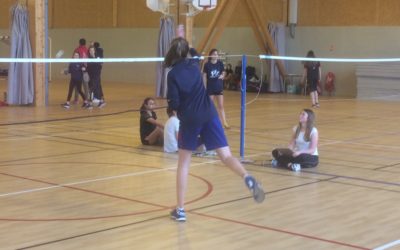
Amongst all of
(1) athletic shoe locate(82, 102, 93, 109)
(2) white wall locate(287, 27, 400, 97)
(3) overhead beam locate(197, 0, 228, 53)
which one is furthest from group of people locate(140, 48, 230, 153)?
(2) white wall locate(287, 27, 400, 97)

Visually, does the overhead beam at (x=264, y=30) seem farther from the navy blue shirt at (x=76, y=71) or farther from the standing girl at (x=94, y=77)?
the navy blue shirt at (x=76, y=71)

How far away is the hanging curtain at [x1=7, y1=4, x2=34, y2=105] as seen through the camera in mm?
17688

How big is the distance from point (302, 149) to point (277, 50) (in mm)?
17002

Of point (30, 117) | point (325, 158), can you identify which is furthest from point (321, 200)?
point (30, 117)

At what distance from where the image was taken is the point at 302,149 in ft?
28.7

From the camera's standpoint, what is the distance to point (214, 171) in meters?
8.47

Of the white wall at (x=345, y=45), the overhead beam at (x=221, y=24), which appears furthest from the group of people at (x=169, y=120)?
the white wall at (x=345, y=45)

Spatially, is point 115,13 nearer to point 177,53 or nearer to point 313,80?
point 313,80

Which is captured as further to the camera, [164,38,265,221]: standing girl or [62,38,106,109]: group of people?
[62,38,106,109]: group of people

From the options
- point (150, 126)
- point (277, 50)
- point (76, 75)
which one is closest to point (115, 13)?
point (277, 50)

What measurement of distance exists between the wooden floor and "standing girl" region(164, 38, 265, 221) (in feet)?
1.72

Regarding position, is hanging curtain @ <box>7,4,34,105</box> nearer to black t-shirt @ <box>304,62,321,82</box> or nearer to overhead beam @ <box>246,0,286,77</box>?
black t-shirt @ <box>304,62,321,82</box>

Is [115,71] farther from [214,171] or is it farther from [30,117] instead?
[214,171]

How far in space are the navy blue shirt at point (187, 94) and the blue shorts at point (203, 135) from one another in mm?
57
